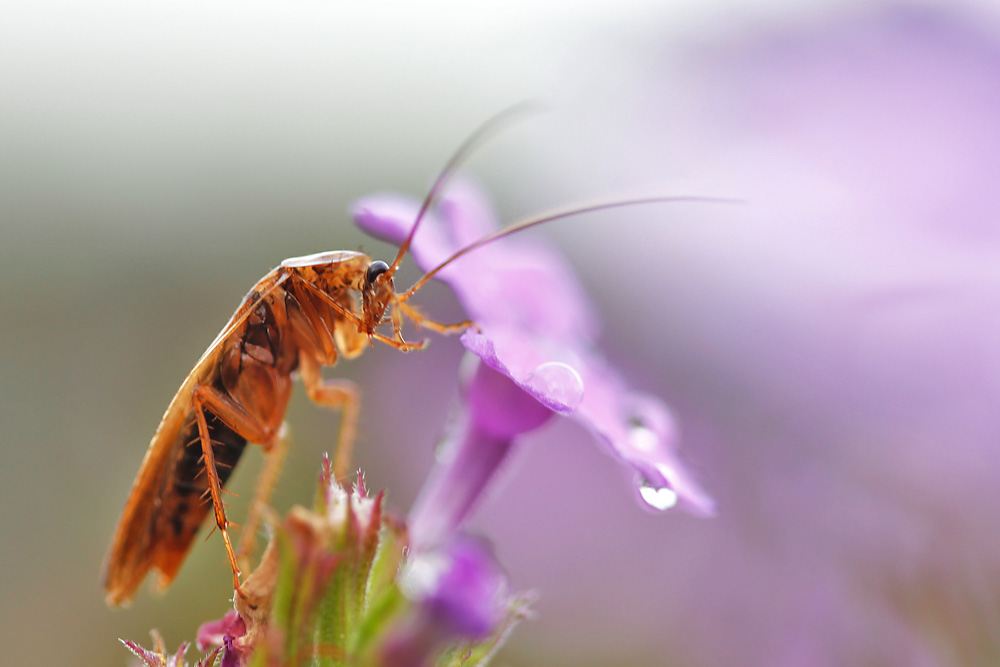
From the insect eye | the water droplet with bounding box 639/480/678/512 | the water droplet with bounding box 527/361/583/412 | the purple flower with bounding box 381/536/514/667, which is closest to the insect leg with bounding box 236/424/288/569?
the insect eye

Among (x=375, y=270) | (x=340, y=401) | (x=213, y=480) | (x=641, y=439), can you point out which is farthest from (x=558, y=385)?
(x=340, y=401)

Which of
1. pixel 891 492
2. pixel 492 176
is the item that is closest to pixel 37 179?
pixel 492 176

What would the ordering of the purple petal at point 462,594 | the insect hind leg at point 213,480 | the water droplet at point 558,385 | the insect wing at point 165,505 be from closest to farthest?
the purple petal at point 462,594 < the water droplet at point 558,385 < the insect hind leg at point 213,480 < the insect wing at point 165,505

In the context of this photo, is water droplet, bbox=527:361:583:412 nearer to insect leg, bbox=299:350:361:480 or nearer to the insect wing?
the insect wing

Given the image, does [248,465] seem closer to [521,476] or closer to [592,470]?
[521,476]

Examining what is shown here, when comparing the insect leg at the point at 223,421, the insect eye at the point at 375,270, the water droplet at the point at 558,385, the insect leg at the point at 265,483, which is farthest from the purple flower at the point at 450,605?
the insect leg at the point at 265,483

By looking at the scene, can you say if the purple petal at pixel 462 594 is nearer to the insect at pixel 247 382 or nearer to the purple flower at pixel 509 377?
the purple flower at pixel 509 377
